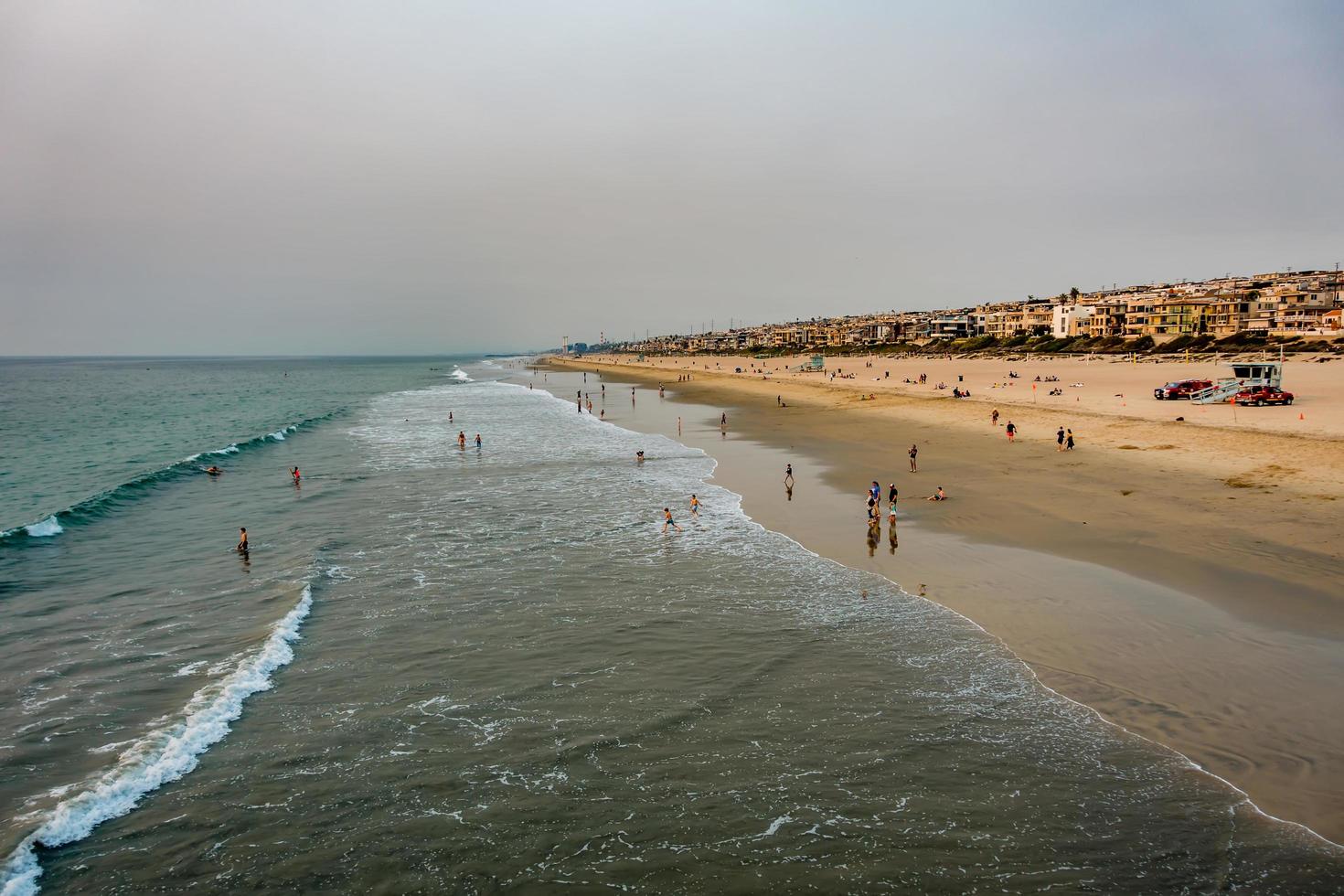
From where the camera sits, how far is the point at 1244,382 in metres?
41.3

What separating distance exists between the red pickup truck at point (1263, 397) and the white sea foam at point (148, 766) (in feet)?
153

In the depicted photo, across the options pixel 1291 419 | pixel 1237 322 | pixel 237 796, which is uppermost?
pixel 1237 322

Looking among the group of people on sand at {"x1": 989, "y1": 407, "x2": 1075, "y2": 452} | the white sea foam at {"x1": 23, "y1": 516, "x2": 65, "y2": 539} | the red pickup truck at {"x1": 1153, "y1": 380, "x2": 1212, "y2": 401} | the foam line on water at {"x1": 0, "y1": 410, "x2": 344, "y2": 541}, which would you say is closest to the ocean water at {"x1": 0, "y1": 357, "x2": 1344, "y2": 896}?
the white sea foam at {"x1": 23, "y1": 516, "x2": 65, "y2": 539}

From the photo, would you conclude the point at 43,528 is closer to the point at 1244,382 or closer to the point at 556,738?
the point at 556,738

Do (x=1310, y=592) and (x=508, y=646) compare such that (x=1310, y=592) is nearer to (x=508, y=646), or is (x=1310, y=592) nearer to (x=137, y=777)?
(x=508, y=646)

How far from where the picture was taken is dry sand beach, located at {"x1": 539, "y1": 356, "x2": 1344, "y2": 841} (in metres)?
10.4

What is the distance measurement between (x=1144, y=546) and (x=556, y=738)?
16.0 m

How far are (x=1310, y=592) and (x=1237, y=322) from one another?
110m

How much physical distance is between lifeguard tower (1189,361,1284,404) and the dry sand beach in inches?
70.5

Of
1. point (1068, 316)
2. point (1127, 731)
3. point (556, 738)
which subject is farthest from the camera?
point (1068, 316)

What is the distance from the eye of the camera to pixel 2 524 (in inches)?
1012

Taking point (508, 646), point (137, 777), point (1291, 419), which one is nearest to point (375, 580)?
point (508, 646)

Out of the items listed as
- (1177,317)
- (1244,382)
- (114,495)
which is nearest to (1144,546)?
(1244,382)

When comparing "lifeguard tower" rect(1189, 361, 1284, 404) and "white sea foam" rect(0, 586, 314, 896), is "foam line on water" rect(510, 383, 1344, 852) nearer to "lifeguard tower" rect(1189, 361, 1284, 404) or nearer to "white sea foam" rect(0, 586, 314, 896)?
"white sea foam" rect(0, 586, 314, 896)
